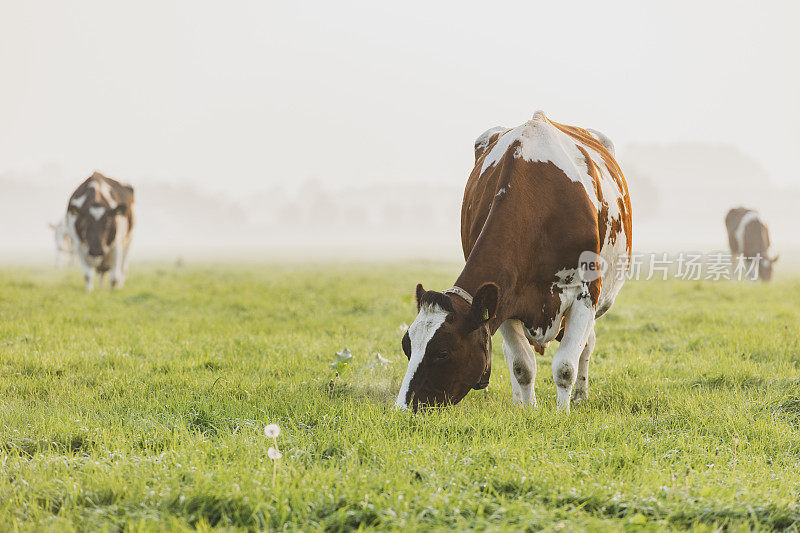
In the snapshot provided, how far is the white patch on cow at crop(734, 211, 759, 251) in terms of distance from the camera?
23.8 m

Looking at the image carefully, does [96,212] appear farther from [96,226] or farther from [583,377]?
[583,377]

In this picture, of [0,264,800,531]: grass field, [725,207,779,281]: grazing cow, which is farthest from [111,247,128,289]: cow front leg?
[725,207,779,281]: grazing cow

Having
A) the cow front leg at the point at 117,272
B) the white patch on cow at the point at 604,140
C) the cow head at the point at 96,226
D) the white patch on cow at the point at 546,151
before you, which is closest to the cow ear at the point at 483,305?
the white patch on cow at the point at 546,151

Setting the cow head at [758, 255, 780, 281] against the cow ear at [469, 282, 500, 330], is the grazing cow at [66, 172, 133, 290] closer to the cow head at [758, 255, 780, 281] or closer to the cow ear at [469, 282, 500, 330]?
the cow ear at [469, 282, 500, 330]

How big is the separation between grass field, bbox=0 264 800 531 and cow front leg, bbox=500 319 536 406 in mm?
242

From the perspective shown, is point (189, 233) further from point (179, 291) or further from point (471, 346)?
point (471, 346)

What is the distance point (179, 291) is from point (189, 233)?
16789cm

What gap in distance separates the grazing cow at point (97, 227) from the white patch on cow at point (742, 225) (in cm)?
2081

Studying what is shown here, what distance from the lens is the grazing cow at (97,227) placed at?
1582 centimetres

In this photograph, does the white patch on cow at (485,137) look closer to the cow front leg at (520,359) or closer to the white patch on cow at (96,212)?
the cow front leg at (520,359)

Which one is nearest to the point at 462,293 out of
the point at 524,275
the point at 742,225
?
the point at 524,275

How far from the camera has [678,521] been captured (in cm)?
341

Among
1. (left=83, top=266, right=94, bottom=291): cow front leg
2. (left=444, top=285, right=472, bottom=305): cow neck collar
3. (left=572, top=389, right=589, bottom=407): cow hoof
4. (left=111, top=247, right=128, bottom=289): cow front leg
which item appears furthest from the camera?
(left=111, top=247, right=128, bottom=289): cow front leg

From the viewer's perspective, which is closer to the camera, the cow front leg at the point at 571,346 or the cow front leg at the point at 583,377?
the cow front leg at the point at 571,346
